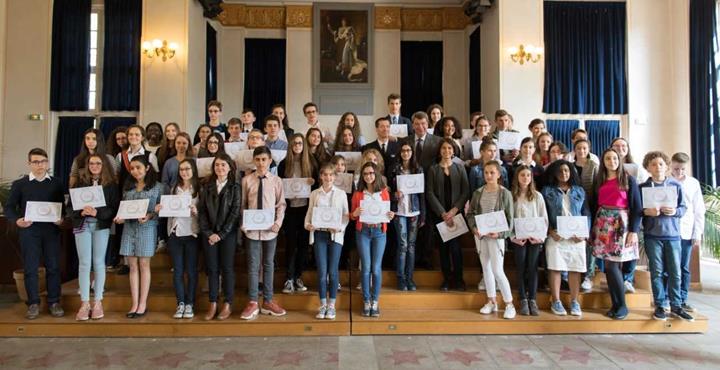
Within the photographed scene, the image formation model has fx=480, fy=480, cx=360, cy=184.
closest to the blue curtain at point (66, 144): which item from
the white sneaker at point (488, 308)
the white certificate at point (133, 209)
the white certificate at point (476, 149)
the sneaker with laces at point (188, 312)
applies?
the white certificate at point (133, 209)

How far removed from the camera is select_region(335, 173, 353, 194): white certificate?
489 cm

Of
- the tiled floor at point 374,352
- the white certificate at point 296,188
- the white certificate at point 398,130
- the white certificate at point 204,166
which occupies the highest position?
the white certificate at point 398,130

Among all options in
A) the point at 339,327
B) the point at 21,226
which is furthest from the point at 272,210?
the point at 21,226

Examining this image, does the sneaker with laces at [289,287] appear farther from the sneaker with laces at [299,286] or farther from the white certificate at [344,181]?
the white certificate at [344,181]

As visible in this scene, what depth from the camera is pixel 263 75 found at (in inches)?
443

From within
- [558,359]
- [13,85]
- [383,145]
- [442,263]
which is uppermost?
[13,85]

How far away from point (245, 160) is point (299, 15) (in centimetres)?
724

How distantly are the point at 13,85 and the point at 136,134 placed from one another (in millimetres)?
5959

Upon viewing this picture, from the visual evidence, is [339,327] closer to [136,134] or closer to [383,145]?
[383,145]

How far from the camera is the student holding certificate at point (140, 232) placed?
173 inches

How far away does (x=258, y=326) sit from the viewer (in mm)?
4379

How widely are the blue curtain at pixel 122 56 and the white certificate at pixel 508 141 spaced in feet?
22.6

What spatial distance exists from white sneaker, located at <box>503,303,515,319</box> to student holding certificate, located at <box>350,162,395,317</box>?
3.94 feet

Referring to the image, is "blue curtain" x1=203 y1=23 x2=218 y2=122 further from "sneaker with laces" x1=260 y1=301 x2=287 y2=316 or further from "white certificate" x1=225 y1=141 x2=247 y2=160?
"sneaker with laces" x1=260 y1=301 x2=287 y2=316
